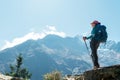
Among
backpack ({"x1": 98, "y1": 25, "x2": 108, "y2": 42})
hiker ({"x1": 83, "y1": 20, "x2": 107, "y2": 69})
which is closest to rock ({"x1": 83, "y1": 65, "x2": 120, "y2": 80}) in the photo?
hiker ({"x1": 83, "y1": 20, "x2": 107, "y2": 69})

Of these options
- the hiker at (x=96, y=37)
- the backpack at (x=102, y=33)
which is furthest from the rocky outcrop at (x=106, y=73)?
the backpack at (x=102, y=33)

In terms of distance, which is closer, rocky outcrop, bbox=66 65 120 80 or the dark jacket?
rocky outcrop, bbox=66 65 120 80

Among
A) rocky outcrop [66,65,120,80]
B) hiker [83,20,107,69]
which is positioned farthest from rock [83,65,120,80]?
hiker [83,20,107,69]

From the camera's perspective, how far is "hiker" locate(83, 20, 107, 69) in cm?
1612

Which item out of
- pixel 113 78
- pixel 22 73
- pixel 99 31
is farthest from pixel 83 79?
pixel 22 73

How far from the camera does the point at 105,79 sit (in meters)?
14.2

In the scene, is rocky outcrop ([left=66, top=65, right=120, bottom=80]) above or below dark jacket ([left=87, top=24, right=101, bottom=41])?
below

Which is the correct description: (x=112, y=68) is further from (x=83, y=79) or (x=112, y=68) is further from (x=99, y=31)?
(x=99, y=31)

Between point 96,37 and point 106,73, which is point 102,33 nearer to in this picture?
point 96,37

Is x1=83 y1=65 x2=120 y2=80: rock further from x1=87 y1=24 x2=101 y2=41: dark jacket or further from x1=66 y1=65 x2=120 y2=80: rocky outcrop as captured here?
x1=87 y1=24 x2=101 y2=41: dark jacket

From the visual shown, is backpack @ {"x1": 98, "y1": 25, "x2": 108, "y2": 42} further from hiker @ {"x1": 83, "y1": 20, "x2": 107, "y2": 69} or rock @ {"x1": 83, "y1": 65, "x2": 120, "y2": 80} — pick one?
rock @ {"x1": 83, "y1": 65, "x2": 120, "y2": 80}

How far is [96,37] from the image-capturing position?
16312 mm

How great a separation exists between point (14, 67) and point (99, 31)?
9808 cm

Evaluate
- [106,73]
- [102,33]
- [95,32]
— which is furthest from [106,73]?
[95,32]
